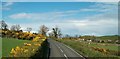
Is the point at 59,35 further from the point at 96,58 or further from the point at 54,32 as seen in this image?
the point at 96,58

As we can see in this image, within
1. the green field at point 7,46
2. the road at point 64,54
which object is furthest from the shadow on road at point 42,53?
the green field at point 7,46

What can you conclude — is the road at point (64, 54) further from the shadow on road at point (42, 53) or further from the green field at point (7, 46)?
the green field at point (7, 46)

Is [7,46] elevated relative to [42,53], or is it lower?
lower

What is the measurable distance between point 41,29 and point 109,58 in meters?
167

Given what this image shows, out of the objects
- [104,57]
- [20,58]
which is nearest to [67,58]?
[104,57]

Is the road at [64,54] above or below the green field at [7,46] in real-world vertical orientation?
below

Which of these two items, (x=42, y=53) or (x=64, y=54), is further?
(x=64, y=54)

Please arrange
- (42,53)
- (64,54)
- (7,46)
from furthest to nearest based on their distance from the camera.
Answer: (7,46), (64,54), (42,53)

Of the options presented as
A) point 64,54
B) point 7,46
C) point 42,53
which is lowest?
point 64,54

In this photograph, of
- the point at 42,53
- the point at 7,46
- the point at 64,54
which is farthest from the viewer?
the point at 7,46

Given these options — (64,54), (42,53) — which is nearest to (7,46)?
(64,54)


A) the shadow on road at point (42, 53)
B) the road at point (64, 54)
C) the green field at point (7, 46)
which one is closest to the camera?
the shadow on road at point (42, 53)

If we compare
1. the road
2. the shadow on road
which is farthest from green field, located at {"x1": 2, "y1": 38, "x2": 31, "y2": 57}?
the road

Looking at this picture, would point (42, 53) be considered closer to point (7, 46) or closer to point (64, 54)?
point (64, 54)
